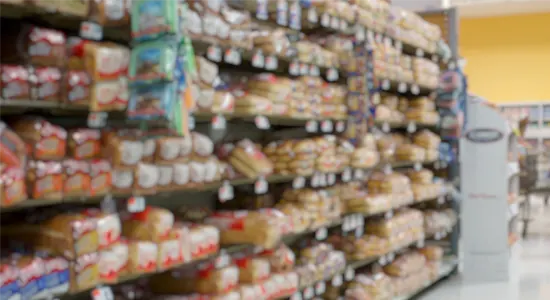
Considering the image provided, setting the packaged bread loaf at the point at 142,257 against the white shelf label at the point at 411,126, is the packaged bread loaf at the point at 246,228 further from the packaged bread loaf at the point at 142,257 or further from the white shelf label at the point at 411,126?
the white shelf label at the point at 411,126

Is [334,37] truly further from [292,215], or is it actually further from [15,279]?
[15,279]

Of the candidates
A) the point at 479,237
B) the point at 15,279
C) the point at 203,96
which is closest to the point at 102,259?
the point at 15,279

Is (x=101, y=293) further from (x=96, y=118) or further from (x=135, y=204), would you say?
(x=96, y=118)

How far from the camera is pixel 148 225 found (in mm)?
3107

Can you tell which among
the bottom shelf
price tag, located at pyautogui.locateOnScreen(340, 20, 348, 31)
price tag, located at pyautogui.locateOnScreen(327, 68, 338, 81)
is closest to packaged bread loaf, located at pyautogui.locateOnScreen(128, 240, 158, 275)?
price tag, located at pyautogui.locateOnScreen(327, 68, 338, 81)

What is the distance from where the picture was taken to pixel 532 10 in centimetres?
1534

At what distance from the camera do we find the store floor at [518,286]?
6172mm

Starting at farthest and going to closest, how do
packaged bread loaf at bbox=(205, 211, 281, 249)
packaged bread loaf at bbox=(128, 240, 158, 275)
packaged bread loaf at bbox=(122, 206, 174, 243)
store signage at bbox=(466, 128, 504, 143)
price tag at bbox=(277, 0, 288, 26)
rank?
1. store signage at bbox=(466, 128, 504, 143)
2. price tag at bbox=(277, 0, 288, 26)
3. packaged bread loaf at bbox=(205, 211, 281, 249)
4. packaged bread loaf at bbox=(122, 206, 174, 243)
5. packaged bread loaf at bbox=(128, 240, 158, 275)

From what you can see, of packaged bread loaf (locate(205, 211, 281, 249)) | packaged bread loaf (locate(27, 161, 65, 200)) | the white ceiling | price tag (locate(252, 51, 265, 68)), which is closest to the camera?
packaged bread loaf (locate(27, 161, 65, 200))

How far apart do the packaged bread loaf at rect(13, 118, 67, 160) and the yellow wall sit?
14.2m

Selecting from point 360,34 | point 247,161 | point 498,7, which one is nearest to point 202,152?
point 247,161

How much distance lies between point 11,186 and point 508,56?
1484cm

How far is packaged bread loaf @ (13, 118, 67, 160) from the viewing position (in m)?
2.61

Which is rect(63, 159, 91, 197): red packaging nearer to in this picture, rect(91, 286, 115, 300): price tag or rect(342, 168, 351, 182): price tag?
rect(91, 286, 115, 300): price tag
